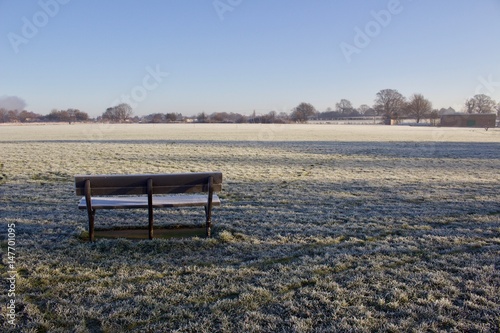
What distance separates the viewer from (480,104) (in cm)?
11031

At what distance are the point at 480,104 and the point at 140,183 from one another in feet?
431

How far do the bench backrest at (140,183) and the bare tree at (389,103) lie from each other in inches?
4775

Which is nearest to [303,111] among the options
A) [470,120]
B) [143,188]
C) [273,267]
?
[470,120]

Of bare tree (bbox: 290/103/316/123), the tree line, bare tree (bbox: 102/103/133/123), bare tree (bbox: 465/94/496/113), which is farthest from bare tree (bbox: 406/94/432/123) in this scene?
bare tree (bbox: 102/103/133/123)

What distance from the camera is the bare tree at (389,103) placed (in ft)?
386

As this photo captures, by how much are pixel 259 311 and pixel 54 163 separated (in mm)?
13639

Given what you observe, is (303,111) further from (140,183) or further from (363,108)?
(140,183)

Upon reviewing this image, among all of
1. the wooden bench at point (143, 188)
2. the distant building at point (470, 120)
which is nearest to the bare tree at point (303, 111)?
the distant building at point (470, 120)

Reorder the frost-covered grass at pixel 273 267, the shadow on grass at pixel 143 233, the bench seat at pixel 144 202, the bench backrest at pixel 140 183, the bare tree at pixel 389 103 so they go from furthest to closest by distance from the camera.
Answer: the bare tree at pixel 389 103
the shadow on grass at pixel 143 233
the bench seat at pixel 144 202
the bench backrest at pixel 140 183
the frost-covered grass at pixel 273 267

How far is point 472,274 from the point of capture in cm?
404

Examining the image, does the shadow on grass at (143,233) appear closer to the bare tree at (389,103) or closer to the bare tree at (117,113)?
the bare tree at (117,113)

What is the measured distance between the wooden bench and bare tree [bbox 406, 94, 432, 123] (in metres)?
123

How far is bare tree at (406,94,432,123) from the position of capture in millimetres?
112625

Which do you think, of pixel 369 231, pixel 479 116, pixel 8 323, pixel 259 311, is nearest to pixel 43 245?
pixel 8 323
